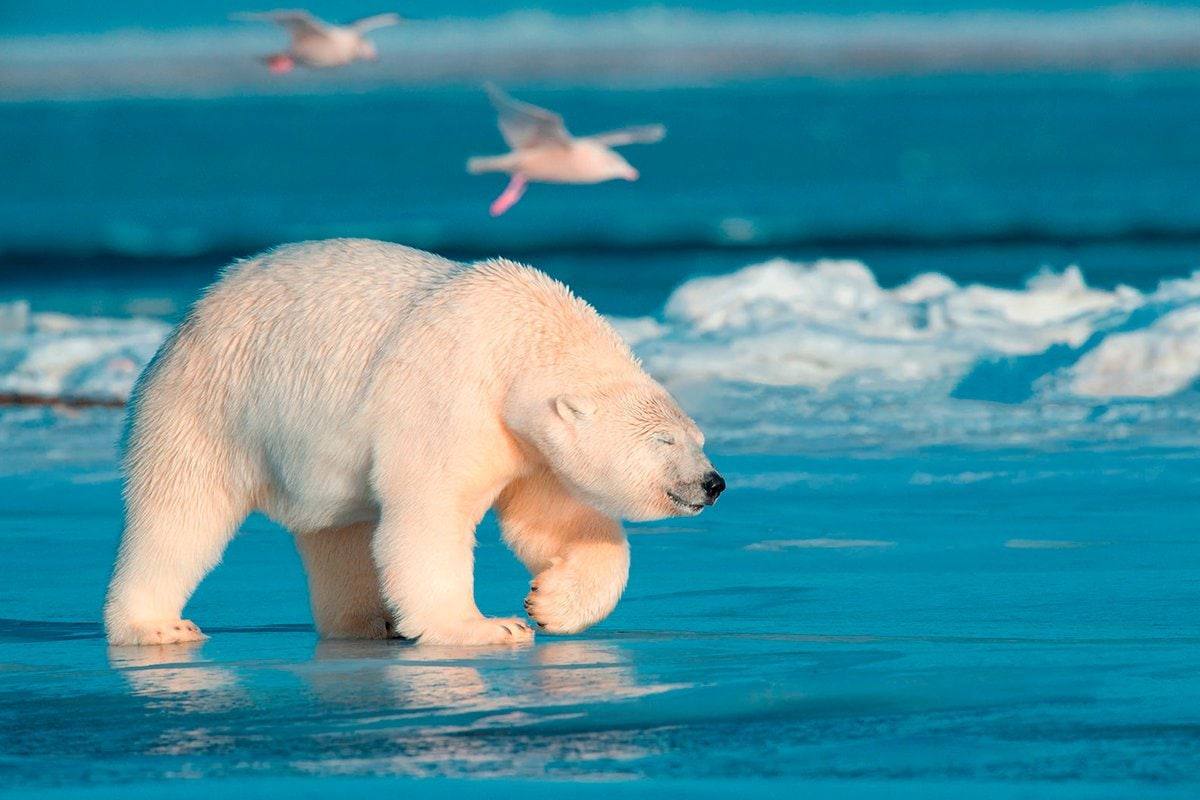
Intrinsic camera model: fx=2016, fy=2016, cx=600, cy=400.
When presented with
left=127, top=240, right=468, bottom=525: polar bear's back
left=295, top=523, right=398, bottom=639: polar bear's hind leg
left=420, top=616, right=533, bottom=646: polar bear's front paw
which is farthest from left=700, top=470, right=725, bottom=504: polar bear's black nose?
left=295, top=523, right=398, bottom=639: polar bear's hind leg

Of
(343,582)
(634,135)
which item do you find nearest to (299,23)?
(634,135)

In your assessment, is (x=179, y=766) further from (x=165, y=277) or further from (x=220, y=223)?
(x=220, y=223)

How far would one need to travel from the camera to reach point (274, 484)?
5.01 meters

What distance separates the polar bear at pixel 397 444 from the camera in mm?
4758

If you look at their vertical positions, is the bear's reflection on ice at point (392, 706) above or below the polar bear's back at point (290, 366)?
below

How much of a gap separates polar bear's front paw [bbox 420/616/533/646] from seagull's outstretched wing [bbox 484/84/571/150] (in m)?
6.04

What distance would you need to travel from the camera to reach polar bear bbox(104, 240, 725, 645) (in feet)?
15.6

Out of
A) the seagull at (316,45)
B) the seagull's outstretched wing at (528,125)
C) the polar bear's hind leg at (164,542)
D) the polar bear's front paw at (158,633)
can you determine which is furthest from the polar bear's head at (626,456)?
the seagull at (316,45)

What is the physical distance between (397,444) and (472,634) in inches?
19.0

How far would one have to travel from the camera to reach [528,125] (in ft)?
37.4

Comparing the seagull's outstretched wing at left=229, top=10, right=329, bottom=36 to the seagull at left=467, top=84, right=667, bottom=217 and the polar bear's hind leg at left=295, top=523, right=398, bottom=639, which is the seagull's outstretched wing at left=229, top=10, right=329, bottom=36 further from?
the polar bear's hind leg at left=295, top=523, right=398, bottom=639

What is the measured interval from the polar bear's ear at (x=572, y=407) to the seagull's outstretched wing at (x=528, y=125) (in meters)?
5.89

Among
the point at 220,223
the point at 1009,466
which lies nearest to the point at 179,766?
the point at 1009,466

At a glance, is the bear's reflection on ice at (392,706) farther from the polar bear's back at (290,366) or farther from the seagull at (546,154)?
the seagull at (546,154)
